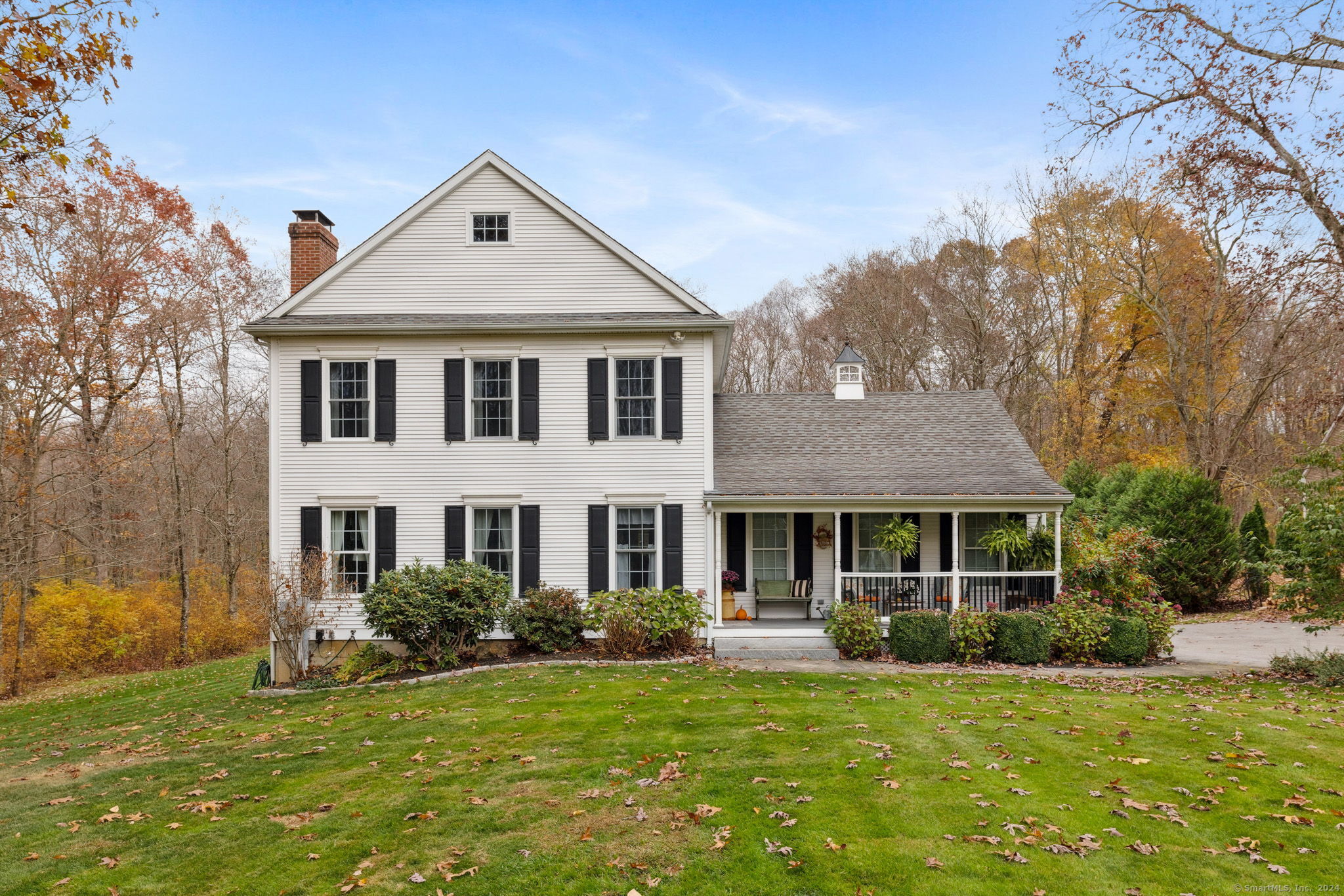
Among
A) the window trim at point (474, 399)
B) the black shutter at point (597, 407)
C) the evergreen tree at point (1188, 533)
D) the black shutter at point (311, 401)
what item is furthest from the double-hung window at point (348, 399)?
the evergreen tree at point (1188, 533)

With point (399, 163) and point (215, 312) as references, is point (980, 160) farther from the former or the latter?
point (215, 312)

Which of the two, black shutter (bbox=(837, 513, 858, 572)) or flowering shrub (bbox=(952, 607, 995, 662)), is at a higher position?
black shutter (bbox=(837, 513, 858, 572))

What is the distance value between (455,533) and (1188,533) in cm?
1799

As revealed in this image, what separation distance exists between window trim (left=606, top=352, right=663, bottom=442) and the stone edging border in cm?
394

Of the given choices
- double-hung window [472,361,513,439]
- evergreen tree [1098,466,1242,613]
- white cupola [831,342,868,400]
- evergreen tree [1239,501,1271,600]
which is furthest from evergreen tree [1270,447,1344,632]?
double-hung window [472,361,513,439]

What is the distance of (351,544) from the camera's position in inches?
561

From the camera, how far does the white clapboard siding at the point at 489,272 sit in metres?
14.6

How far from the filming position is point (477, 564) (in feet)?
44.0

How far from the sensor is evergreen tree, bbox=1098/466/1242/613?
789 inches

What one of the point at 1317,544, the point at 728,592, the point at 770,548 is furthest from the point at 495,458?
the point at 1317,544

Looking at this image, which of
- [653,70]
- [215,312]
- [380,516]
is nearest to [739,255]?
[653,70]

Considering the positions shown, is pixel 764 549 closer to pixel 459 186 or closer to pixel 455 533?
pixel 455 533

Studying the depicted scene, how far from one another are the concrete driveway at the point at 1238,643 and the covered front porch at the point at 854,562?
8.58ft

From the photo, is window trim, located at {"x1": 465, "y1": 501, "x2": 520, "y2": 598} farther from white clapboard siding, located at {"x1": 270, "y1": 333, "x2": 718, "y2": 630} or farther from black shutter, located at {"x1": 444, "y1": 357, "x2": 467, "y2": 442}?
black shutter, located at {"x1": 444, "y1": 357, "x2": 467, "y2": 442}
